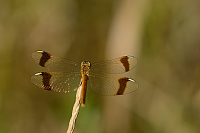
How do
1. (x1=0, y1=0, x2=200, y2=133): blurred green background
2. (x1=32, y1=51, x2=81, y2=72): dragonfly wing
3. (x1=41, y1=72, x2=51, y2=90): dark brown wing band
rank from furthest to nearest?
(x1=0, y1=0, x2=200, y2=133): blurred green background → (x1=32, y1=51, x2=81, y2=72): dragonfly wing → (x1=41, y1=72, x2=51, y2=90): dark brown wing band

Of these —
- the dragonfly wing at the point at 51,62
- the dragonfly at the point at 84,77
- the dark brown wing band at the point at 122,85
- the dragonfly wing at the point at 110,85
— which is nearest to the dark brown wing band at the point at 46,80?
the dragonfly at the point at 84,77

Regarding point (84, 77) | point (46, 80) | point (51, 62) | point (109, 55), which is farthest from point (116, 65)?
point (109, 55)

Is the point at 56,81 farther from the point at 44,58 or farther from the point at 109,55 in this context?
the point at 109,55

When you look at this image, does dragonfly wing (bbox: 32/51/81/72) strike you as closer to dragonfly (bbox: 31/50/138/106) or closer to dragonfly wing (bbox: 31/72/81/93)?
dragonfly (bbox: 31/50/138/106)

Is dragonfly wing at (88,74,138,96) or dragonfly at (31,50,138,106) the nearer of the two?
dragonfly at (31,50,138,106)

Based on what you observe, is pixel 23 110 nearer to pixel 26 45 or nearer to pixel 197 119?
pixel 26 45

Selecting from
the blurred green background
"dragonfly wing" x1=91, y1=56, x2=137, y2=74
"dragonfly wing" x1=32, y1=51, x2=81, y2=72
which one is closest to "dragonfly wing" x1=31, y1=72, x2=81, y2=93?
"dragonfly wing" x1=32, y1=51, x2=81, y2=72

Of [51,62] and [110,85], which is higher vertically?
[51,62]

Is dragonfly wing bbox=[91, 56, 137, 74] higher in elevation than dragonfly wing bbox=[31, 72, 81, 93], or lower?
higher
